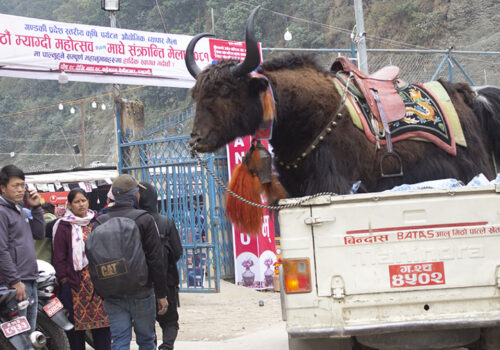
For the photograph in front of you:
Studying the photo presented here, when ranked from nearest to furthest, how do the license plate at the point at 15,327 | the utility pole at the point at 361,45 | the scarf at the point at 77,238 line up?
the license plate at the point at 15,327
the scarf at the point at 77,238
the utility pole at the point at 361,45

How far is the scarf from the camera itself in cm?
573

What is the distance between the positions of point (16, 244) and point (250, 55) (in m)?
2.40

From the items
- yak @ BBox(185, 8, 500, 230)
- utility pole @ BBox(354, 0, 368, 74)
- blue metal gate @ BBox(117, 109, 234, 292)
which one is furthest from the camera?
utility pole @ BBox(354, 0, 368, 74)

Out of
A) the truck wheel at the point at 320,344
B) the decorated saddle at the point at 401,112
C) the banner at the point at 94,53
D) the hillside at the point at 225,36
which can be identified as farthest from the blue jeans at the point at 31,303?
the hillside at the point at 225,36

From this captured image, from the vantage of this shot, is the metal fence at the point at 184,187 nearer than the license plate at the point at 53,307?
No

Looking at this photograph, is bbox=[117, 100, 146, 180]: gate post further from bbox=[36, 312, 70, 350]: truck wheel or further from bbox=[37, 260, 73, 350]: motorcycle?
bbox=[36, 312, 70, 350]: truck wheel

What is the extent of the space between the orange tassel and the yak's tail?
2268 mm

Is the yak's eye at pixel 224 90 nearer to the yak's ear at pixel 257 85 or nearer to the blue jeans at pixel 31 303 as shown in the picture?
the yak's ear at pixel 257 85

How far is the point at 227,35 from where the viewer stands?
4053cm

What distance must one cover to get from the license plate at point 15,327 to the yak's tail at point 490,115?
441 centimetres

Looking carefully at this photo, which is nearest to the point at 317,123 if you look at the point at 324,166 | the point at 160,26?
the point at 324,166

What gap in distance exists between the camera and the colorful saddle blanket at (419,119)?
217 inches

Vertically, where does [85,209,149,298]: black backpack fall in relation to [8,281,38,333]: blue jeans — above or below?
above

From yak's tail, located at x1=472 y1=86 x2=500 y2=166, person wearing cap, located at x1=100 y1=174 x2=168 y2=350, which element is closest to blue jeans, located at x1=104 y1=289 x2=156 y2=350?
person wearing cap, located at x1=100 y1=174 x2=168 y2=350
